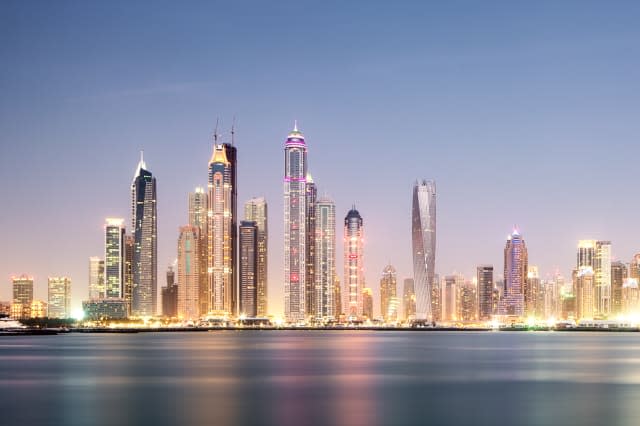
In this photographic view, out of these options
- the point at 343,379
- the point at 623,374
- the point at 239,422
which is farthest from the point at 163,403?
the point at 623,374

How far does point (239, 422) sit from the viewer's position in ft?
182

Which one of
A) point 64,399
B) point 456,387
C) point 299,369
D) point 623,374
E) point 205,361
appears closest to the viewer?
point 64,399

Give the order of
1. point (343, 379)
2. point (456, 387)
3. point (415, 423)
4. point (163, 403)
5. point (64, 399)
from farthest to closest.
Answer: point (343, 379), point (456, 387), point (64, 399), point (163, 403), point (415, 423)

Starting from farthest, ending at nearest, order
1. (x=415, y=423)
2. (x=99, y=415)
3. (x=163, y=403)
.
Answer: (x=163, y=403) < (x=99, y=415) < (x=415, y=423)

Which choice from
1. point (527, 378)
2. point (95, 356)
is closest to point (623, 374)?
point (527, 378)

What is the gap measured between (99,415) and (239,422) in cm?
977

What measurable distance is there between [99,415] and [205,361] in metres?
59.7

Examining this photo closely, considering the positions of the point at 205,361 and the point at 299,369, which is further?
the point at 205,361

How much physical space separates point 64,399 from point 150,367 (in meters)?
35.9

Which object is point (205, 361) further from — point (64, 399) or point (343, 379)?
point (64, 399)

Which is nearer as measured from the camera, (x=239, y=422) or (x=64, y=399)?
(x=239, y=422)

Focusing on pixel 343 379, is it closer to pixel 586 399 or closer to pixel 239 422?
pixel 586 399

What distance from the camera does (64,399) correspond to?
69250 mm

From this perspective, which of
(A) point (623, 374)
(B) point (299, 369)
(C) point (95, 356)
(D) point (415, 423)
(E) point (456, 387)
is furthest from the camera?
(C) point (95, 356)
